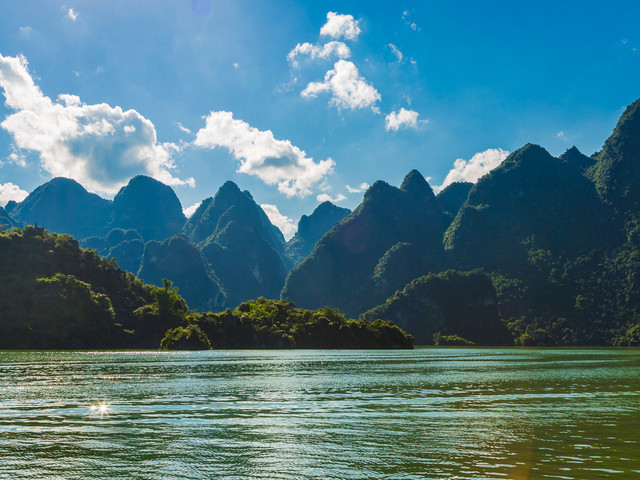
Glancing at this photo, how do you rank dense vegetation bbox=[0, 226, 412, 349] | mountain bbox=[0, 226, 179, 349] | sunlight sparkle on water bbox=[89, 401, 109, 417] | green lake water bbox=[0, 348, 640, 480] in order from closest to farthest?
green lake water bbox=[0, 348, 640, 480]
sunlight sparkle on water bbox=[89, 401, 109, 417]
mountain bbox=[0, 226, 179, 349]
dense vegetation bbox=[0, 226, 412, 349]

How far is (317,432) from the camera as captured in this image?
15469mm

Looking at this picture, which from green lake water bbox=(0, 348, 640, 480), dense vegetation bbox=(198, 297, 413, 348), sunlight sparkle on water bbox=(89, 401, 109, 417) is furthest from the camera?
dense vegetation bbox=(198, 297, 413, 348)

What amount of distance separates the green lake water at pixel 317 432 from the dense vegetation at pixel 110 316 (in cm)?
7003

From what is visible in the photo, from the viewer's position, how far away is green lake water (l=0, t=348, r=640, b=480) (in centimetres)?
1103

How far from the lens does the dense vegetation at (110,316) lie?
9056 centimetres

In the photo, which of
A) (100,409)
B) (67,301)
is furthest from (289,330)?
(100,409)

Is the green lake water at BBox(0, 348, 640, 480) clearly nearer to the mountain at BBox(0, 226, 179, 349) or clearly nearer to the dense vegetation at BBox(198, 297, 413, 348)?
the mountain at BBox(0, 226, 179, 349)

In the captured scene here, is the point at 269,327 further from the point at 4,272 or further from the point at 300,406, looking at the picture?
the point at 300,406

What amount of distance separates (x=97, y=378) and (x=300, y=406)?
Result: 60.9ft

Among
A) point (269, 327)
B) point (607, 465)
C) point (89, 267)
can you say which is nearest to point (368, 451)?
point (607, 465)

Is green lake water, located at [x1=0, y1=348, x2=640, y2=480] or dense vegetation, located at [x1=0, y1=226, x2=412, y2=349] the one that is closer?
green lake water, located at [x1=0, y1=348, x2=640, y2=480]

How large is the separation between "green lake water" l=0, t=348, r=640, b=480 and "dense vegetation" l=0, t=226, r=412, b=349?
7003 cm

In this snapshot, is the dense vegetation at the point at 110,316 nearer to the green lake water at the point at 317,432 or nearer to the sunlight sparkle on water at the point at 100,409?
the green lake water at the point at 317,432

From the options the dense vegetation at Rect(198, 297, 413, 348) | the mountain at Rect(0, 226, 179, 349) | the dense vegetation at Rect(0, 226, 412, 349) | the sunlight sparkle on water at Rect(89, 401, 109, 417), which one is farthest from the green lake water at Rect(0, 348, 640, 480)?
the dense vegetation at Rect(198, 297, 413, 348)
